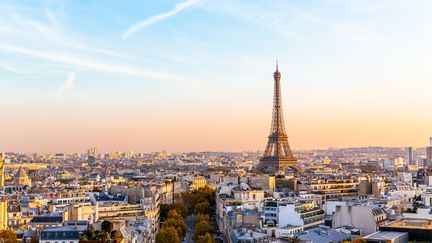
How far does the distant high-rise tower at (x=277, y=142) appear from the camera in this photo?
383 feet

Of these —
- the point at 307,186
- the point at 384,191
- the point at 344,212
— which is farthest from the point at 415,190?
the point at 344,212

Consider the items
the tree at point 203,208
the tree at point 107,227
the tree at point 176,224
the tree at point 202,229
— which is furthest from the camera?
the tree at point 203,208

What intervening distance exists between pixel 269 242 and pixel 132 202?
3316 cm

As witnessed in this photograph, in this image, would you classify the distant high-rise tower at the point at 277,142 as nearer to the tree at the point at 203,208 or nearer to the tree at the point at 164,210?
the tree at the point at 203,208

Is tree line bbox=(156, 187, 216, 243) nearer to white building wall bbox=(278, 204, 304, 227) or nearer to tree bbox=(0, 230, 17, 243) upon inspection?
white building wall bbox=(278, 204, 304, 227)

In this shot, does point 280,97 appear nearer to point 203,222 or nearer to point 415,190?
point 415,190

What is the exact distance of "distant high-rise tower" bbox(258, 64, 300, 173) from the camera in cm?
11688

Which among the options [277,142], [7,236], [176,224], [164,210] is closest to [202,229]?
[176,224]

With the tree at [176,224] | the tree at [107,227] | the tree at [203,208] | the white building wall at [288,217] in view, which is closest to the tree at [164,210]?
the tree at [203,208]

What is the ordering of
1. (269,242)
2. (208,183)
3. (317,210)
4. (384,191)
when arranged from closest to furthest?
1. (269,242)
2. (317,210)
3. (384,191)
4. (208,183)

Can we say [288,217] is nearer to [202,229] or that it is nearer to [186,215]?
[202,229]

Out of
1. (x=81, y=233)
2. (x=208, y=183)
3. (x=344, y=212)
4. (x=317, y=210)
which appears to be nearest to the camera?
(x=81, y=233)

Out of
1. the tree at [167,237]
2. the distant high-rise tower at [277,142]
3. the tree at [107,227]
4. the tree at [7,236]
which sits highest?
the distant high-rise tower at [277,142]

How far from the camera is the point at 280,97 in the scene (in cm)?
11900
